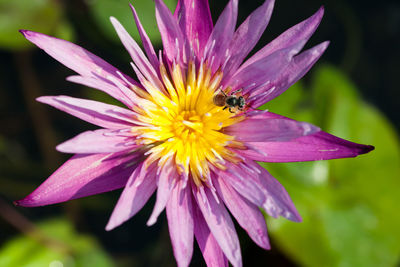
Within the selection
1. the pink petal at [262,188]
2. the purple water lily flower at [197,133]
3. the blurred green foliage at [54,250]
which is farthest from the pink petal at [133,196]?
the blurred green foliage at [54,250]

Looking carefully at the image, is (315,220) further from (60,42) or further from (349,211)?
(60,42)

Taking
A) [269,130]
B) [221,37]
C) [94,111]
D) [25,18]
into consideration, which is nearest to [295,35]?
[221,37]

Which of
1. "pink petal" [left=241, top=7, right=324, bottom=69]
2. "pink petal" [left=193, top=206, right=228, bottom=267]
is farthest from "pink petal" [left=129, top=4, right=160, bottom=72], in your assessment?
"pink petal" [left=193, top=206, right=228, bottom=267]

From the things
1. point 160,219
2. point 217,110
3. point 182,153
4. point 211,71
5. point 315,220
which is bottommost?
point 160,219

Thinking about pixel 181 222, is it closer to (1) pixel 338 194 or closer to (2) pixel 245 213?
(2) pixel 245 213

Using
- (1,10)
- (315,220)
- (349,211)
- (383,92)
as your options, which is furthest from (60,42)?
(383,92)

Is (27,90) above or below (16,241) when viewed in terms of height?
above

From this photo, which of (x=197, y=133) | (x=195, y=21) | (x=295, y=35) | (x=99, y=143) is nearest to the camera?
(x=99, y=143)
